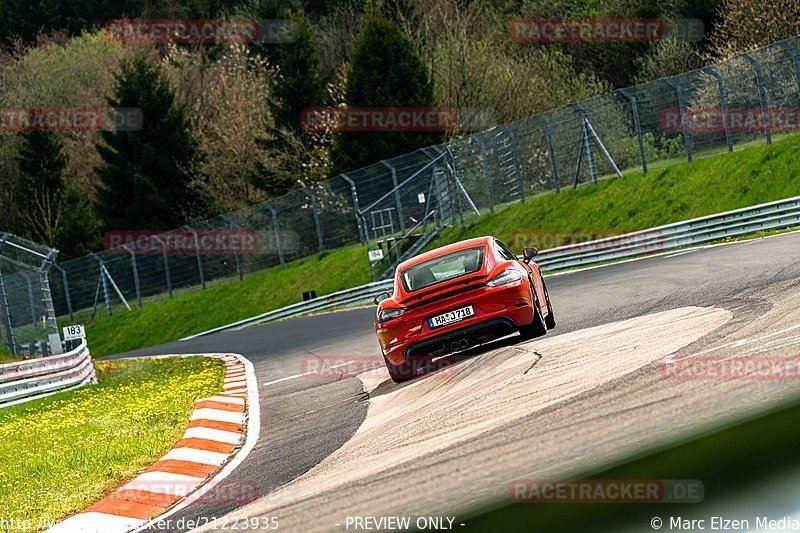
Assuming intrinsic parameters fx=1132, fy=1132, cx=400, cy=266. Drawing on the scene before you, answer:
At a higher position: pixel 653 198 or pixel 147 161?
pixel 147 161

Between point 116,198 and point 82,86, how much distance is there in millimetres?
9955

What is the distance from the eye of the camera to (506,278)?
11.2 meters

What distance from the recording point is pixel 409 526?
15.8ft

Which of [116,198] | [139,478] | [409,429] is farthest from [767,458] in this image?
[116,198]

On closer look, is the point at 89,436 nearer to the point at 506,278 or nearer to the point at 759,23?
the point at 506,278

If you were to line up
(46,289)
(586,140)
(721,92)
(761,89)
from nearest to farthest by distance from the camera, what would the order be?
1. (46,289)
2. (761,89)
3. (721,92)
4. (586,140)

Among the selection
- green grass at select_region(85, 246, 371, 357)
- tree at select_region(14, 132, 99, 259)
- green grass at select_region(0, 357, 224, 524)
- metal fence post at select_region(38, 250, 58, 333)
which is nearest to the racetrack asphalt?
green grass at select_region(0, 357, 224, 524)

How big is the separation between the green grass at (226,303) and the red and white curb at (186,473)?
23501mm

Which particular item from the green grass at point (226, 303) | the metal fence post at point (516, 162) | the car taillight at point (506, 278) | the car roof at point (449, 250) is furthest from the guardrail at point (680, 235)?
the car taillight at point (506, 278)

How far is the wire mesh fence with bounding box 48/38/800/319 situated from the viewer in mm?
27719

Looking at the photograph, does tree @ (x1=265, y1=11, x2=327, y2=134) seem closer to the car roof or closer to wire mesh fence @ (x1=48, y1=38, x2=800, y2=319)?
wire mesh fence @ (x1=48, y1=38, x2=800, y2=319)

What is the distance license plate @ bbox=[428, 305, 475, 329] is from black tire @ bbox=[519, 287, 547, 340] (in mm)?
624

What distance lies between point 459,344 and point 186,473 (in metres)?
3.42

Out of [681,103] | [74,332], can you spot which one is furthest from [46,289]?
[681,103]
